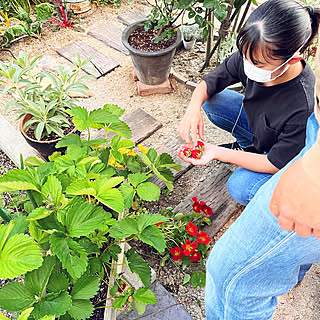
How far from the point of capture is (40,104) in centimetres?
172

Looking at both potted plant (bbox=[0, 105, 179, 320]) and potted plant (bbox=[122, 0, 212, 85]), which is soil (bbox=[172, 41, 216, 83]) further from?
potted plant (bbox=[0, 105, 179, 320])

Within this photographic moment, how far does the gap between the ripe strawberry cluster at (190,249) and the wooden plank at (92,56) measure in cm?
163

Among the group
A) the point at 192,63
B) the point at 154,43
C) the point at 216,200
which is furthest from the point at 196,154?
the point at 192,63

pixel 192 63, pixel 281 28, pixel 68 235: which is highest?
pixel 281 28

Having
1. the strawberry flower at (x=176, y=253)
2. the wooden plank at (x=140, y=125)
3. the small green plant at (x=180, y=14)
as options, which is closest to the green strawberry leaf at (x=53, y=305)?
the strawberry flower at (x=176, y=253)

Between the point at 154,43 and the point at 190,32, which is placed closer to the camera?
the point at 154,43

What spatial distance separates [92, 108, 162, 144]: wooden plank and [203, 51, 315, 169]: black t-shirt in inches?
32.3

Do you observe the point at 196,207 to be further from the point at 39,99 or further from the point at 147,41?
the point at 147,41

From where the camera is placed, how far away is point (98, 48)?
9.42 ft

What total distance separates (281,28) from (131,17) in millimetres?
2386

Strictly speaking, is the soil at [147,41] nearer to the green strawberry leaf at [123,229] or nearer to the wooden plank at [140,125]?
the wooden plank at [140,125]

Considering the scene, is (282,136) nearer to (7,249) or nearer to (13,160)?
(7,249)

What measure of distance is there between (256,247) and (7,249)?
664 millimetres

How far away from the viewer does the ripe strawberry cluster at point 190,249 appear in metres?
1.51
